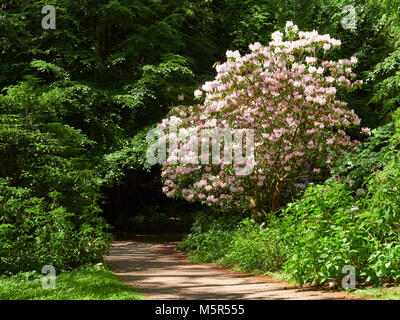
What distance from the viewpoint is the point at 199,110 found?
11.4 m

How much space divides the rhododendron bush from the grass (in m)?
4.18

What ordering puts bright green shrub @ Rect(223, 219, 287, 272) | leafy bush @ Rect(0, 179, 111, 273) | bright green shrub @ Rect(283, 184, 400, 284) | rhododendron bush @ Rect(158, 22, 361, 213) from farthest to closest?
rhododendron bush @ Rect(158, 22, 361, 213)
bright green shrub @ Rect(223, 219, 287, 272)
leafy bush @ Rect(0, 179, 111, 273)
bright green shrub @ Rect(283, 184, 400, 284)

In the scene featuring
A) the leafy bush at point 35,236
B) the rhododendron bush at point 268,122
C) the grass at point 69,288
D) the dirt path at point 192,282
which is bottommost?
the dirt path at point 192,282

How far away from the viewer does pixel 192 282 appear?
7406 millimetres

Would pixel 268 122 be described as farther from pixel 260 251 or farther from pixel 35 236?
pixel 35 236

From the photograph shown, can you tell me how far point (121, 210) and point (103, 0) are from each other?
8.56 metres

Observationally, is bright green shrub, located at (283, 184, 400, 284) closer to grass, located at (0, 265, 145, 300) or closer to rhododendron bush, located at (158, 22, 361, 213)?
grass, located at (0, 265, 145, 300)

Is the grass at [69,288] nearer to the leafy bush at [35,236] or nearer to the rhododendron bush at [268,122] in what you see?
the leafy bush at [35,236]

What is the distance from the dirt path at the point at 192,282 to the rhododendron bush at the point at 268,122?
1939 millimetres

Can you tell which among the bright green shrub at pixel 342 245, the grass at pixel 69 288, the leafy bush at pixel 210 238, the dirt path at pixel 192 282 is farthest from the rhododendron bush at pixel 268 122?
the grass at pixel 69 288

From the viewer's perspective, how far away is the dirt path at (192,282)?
19.5 feet

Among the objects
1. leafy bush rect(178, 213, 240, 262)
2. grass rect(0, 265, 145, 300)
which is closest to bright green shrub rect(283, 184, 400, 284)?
grass rect(0, 265, 145, 300)

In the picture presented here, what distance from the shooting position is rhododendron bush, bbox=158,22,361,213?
9727 millimetres

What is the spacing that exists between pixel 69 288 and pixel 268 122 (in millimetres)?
5470
